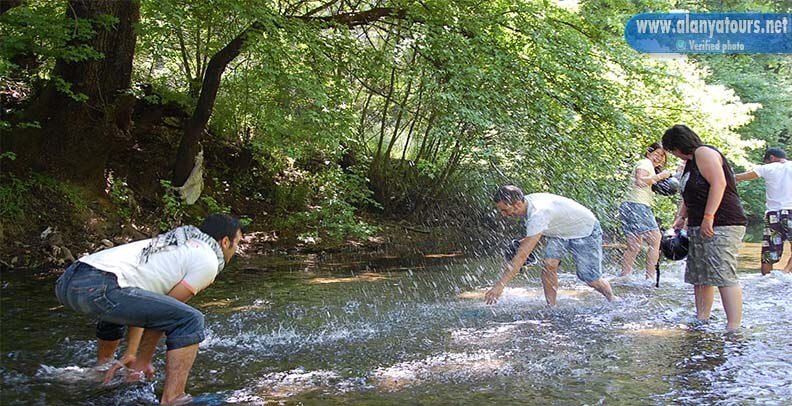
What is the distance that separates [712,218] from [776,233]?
419cm

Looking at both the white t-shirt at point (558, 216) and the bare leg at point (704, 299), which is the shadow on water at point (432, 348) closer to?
the bare leg at point (704, 299)

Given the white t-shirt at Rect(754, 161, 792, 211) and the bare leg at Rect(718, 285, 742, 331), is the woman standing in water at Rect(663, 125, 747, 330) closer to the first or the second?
the bare leg at Rect(718, 285, 742, 331)

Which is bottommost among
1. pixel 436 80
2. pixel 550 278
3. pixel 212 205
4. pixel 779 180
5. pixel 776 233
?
pixel 550 278

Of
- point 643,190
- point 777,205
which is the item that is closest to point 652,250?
point 643,190

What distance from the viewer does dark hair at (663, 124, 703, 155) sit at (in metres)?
5.73

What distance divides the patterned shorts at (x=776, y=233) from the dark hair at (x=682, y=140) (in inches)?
159

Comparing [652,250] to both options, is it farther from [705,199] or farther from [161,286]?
[161,286]

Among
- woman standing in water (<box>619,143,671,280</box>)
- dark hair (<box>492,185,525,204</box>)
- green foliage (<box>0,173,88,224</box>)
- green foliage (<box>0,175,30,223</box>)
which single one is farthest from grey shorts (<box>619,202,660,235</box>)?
green foliage (<box>0,175,30,223</box>)

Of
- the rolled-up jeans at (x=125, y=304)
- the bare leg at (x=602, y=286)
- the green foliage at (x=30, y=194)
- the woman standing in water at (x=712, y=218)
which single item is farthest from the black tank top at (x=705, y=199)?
the green foliage at (x=30, y=194)

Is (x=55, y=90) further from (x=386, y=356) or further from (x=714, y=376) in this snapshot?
(x=714, y=376)

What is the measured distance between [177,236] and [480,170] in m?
11.2

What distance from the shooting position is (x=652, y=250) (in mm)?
8797

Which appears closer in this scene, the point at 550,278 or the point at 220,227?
the point at 220,227

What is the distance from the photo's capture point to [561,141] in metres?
10.2
